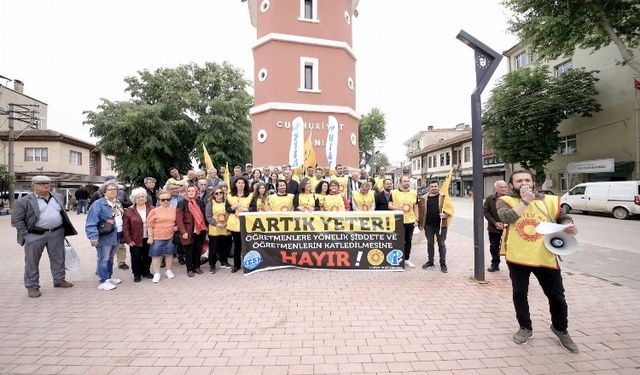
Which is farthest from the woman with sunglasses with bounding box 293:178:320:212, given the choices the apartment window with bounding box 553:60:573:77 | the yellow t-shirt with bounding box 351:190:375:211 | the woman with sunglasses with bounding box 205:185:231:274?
the apartment window with bounding box 553:60:573:77

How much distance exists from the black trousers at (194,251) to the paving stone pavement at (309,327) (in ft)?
1.14

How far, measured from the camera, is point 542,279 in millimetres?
3545

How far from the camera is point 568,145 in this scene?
25.6 meters

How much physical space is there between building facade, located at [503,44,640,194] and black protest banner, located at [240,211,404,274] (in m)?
18.2

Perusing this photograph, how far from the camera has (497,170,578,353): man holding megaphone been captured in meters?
3.45

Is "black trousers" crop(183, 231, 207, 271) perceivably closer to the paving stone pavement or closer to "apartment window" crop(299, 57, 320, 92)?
the paving stone pavement

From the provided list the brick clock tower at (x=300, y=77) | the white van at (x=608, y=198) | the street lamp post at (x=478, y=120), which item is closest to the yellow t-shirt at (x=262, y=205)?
the street lamp post at (x=478, y=120)

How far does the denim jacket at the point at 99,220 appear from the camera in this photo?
5.62 meters

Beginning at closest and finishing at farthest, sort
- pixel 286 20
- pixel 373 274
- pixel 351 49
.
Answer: pixel 373 274 → pixel 286 20 → pixel 351 49

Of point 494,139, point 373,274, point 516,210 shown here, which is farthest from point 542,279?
point 494,139

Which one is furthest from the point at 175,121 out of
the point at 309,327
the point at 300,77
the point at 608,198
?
the point at 608,198

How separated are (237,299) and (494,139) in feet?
85.2

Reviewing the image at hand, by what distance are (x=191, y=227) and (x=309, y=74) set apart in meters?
12.5

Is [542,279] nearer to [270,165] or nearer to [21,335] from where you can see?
[21,335]
